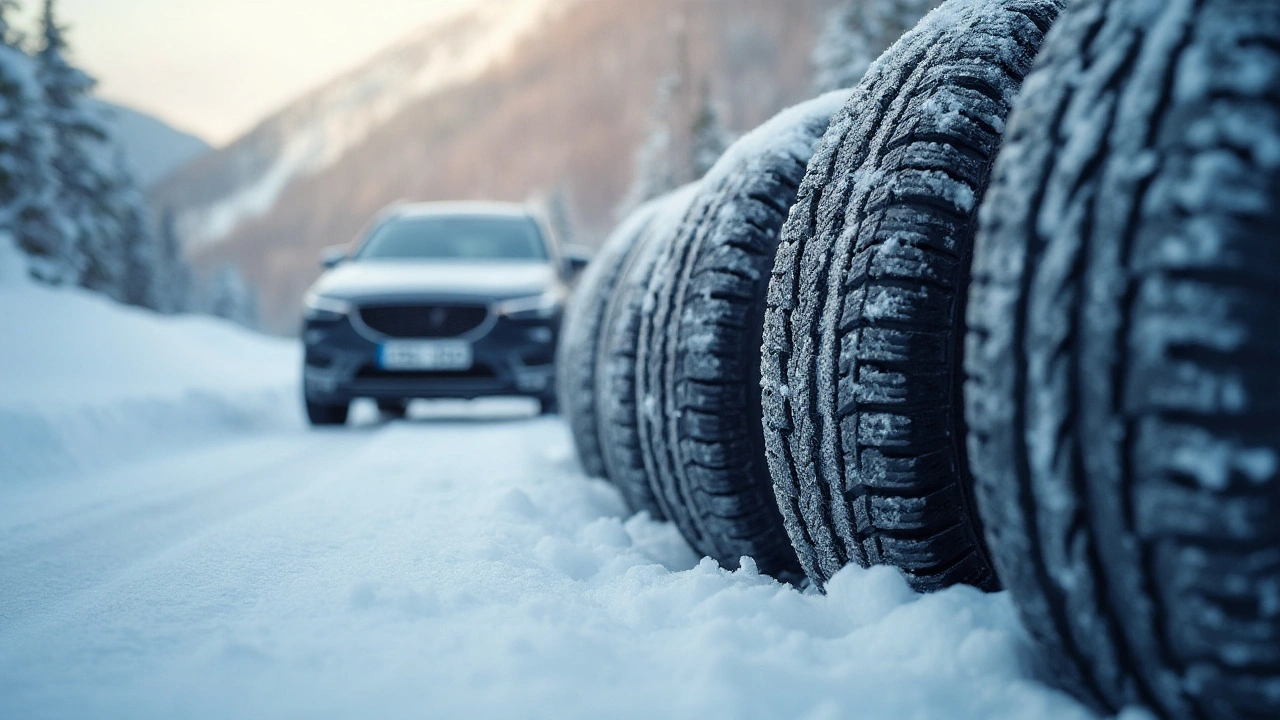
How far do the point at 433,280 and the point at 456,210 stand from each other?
158cm

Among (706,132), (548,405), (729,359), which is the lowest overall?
(548,405)

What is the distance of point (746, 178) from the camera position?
74.7 inches

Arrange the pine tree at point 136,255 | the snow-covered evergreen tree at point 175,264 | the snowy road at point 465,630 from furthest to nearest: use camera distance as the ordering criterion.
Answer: the snow-covered evergreen tree at point 175,264 → the pine tree at point 136,255 → the snowy road at point 465,630

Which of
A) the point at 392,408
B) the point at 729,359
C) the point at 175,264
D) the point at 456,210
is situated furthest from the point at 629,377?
the point at 175,264

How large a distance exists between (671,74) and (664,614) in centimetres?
3509

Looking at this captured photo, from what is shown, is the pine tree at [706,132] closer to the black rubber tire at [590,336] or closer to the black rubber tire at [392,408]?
the black rubber tire at [392,408]

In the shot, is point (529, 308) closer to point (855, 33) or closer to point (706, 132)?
point (855, 33)

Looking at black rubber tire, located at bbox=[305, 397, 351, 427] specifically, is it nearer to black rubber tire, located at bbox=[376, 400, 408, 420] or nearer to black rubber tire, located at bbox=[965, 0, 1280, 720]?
black rubber tire, located at bbox=[376, 400, 408, 420]

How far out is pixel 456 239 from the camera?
6.90 meters

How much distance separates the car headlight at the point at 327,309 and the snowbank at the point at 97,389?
0.82 metres

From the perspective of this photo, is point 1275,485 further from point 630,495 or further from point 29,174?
point 29,174

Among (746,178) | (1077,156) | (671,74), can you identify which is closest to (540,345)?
(746,178)

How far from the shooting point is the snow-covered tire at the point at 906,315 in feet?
4.07

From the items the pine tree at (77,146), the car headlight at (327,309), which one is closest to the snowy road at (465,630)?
the car headlight at (327,309)
